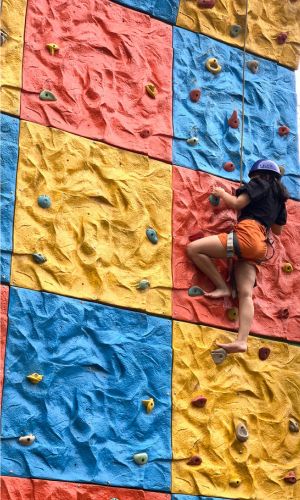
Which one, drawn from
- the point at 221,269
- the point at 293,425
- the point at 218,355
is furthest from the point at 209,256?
the point at 293,425

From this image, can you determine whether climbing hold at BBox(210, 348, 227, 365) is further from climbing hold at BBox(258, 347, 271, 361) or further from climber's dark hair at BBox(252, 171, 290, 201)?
climber's dark hair at BBox(252, 171, 290, 201)

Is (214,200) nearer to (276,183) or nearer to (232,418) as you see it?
(276,183)

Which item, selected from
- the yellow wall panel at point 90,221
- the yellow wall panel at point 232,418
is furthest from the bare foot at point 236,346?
the yellow wall panel at point 90,221

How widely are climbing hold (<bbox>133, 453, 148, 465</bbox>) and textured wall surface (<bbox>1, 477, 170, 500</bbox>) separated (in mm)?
132

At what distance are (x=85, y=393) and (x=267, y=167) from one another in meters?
1.57

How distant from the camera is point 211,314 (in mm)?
6262

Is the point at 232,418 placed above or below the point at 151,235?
below

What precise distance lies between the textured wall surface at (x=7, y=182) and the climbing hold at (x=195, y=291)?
104cm

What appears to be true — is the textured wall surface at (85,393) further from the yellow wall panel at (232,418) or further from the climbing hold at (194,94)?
the climbing hold at (194,94)

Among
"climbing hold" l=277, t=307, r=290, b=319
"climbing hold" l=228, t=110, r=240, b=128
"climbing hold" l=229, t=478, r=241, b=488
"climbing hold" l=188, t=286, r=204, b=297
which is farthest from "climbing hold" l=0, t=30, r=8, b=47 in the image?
"climbing hold" l=229, t=478, r=241, b=488

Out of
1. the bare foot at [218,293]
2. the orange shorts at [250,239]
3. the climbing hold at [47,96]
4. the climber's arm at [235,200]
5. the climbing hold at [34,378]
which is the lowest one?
the climbing hold at [34,378]

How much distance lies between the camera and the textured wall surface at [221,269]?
245 inches

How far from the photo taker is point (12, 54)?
5969 millimetres

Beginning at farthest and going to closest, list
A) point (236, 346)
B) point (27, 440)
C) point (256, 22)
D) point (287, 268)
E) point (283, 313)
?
point (256, 22) → point (287, 268) → point (283, 313) → point (236, 346) → point (27, 440)
